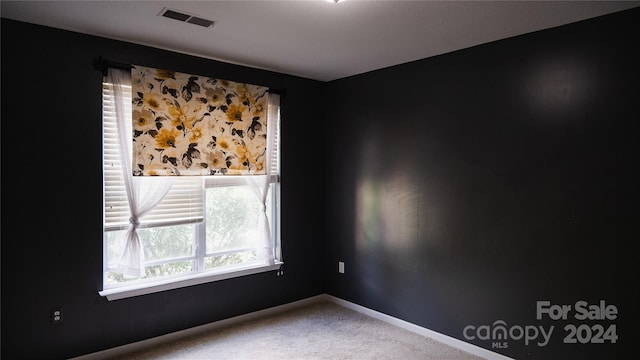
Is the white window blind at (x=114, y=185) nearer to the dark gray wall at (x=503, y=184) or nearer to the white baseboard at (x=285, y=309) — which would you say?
the white baseboard at (x=285, y=309)

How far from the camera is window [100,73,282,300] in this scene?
10.2 ft

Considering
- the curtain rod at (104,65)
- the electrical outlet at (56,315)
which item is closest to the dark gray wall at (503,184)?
the curtain rod at (104,65)

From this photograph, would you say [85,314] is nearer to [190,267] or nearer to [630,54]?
[190,267]

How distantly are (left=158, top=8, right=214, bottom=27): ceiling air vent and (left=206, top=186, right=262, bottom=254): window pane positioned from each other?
1501mm

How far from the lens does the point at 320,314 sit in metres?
4.03

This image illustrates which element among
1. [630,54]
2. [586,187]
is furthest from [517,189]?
[630,54]

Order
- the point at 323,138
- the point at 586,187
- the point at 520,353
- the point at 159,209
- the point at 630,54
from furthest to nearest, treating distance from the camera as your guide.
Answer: the point at 323,138
the point at 159,209
the point at 520,353
the point at 586,187
the point at 630,54

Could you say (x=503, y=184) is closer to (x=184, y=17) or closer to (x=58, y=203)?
(x=184, y=17)

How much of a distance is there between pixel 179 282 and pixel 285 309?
3.96ft

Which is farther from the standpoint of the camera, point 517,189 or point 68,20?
point 517,189

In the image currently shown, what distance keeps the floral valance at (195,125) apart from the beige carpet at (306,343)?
4.65 ft

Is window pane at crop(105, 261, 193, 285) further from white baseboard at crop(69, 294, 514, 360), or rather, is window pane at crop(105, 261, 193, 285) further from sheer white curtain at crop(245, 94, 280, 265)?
sheer white curtain at crop(245, 94, 280, 265)

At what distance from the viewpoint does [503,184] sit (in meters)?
3.04

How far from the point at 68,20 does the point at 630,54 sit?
360cm
